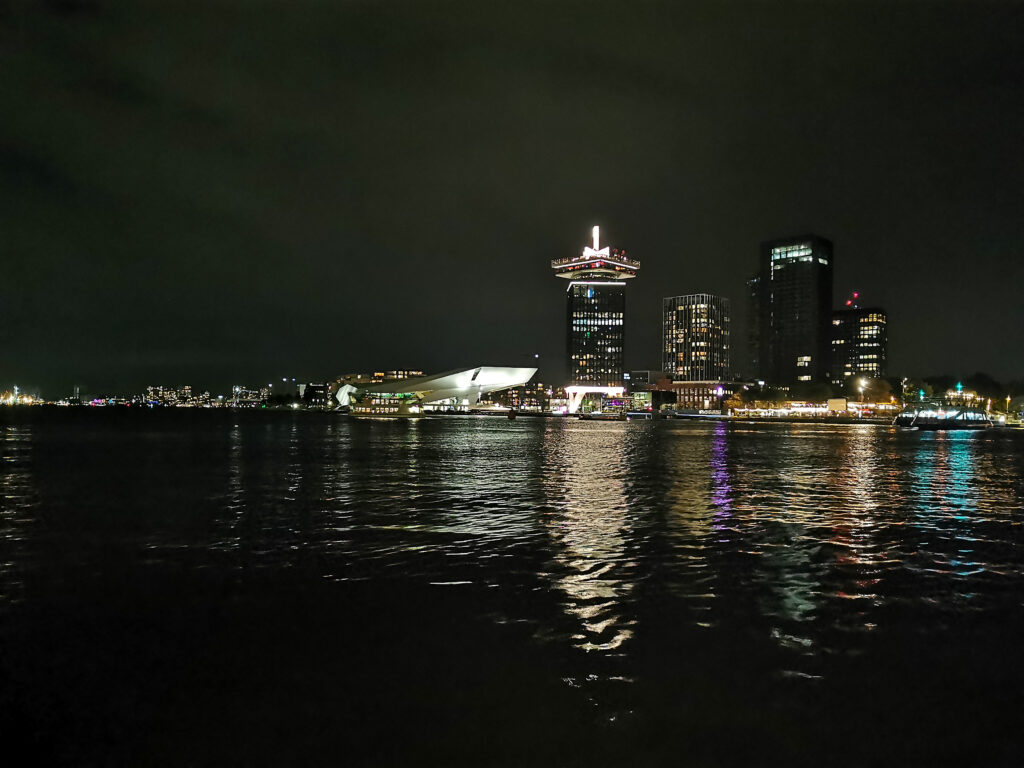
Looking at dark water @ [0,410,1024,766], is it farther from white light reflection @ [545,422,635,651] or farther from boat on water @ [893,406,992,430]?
boat on water @ [893,406,992,430]

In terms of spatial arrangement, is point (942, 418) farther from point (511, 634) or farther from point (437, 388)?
point (511, 634)

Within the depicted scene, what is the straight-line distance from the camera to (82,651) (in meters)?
6.76

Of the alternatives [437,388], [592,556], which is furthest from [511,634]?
[437,388]

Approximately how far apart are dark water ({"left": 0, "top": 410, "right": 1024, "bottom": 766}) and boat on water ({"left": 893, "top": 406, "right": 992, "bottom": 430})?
97799 mm

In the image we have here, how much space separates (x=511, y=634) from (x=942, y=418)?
119239 mm

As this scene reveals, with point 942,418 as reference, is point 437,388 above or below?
above

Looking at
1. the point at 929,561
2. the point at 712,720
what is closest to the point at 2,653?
the point at 712,720

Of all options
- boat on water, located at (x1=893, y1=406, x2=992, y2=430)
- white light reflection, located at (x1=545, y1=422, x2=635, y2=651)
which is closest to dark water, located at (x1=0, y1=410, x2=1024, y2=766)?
white light reflection, located at (x1=545, y1=422, x2=635, y2=651)

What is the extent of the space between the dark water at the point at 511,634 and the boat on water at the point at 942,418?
97.8 metres

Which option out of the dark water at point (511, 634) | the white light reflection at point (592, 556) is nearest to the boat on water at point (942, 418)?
the white light reflection at point (592, 556)

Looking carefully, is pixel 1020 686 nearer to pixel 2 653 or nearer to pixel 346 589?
pixel 346 589

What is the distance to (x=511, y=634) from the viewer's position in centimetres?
715

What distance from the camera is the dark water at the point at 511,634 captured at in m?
5.06

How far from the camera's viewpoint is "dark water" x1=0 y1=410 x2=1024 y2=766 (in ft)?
16.6
